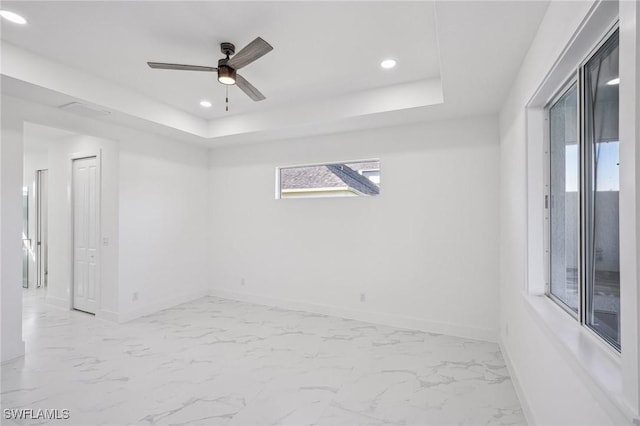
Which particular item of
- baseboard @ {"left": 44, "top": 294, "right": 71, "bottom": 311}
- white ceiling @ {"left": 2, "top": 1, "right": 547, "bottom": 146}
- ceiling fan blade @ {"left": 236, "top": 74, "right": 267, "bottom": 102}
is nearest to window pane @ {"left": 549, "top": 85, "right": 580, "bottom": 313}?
white ceiling @ {"left": 2, "top": 1, "right": 547, "bottom": 146}

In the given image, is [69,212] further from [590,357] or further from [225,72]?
[590,357]

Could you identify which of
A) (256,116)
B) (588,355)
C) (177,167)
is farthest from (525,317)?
(177,167)

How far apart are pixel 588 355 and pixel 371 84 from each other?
306cm

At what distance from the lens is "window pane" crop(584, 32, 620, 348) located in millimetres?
1271

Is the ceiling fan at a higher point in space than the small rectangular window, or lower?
higher

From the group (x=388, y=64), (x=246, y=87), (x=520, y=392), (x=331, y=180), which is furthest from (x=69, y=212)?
(x=520, y=392)

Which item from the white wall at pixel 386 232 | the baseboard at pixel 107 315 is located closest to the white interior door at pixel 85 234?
the baseboard at pixel 107 315

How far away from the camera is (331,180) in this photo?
4551 mm

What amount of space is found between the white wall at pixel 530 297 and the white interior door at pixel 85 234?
5023 mm

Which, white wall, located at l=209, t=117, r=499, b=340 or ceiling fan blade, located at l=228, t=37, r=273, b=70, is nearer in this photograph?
ceiling fan blade, located at l=228, t=37, r=273, b=70

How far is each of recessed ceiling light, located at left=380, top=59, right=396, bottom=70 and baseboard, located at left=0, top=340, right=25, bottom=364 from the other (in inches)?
180

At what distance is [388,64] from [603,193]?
2218mm

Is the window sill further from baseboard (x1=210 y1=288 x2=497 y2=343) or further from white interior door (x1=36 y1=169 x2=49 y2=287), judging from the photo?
white interior door (x1=36 y1=169 x2=49 y2=287)

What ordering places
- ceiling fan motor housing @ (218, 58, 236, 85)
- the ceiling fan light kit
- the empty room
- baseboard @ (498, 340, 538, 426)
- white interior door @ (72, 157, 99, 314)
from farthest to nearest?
white interior door @ (72, 157, 99, 314)
ceiling fan motor housing @ (218, 58, 236, 85)
the ceiling fan light kit
baseboard @ (498, 340, 538, 426)
the empty room
